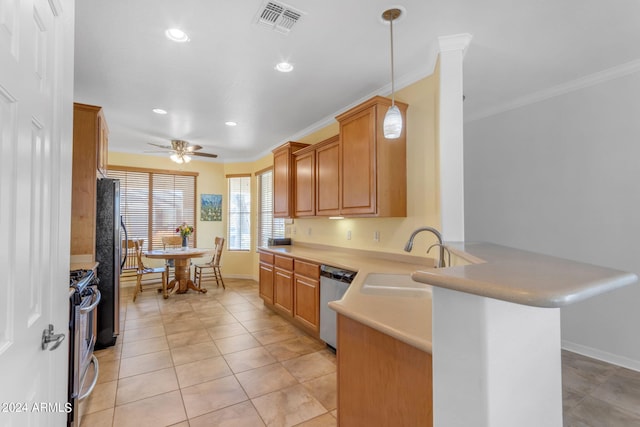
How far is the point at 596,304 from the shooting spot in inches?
112

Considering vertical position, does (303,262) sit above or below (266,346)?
above

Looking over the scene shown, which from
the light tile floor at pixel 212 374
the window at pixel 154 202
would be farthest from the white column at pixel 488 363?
the window at pixel 154 202

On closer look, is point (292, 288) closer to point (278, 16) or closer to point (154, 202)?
point (278, 16)

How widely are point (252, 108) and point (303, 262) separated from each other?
1.98 meters

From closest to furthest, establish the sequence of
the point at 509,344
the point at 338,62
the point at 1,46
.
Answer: the point at 1,46
the point at 509,344
the point at 338,62

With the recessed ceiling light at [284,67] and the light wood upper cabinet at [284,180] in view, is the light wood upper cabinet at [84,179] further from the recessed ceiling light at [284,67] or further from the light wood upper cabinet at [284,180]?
the light wood upper cabinet at [284,180]

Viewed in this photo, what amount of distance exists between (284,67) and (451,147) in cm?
159

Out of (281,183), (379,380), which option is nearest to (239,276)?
(281,183)

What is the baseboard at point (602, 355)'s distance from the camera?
8.52 ft

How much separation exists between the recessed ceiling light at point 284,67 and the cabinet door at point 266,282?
8.27ft

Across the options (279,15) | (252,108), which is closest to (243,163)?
(252,108)

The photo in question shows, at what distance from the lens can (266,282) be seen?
429cm

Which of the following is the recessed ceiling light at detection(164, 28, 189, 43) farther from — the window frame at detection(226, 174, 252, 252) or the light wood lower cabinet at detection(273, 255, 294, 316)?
the window frame at detection(226, 174, 252, 252)

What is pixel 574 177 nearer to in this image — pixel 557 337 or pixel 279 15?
pixel 557 337
